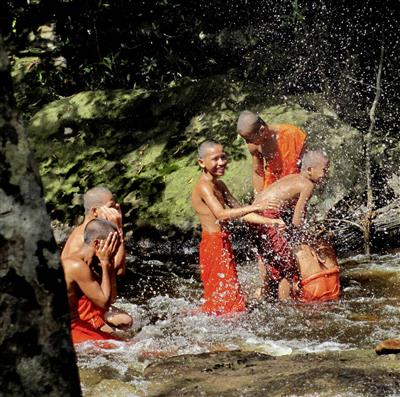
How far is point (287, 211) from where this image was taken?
7.94 m

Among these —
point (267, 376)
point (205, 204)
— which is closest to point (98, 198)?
point (205, 204)

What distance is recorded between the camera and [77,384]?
2.30m

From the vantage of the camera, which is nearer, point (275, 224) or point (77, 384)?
point (77, 384)

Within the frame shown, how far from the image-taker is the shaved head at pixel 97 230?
244 inches

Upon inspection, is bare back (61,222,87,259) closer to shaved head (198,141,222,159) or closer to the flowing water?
the flowing water

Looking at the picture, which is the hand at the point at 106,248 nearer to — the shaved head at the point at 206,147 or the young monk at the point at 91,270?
the young monk at the point at 91,270

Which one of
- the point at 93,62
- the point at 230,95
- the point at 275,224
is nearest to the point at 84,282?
the point at 275,224

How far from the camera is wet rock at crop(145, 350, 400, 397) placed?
445 cm

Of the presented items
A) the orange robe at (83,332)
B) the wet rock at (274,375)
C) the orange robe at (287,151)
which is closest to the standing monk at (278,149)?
the orange robe at (287,151)

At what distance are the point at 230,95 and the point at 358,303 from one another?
15.8ft

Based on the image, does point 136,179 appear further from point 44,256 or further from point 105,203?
point 44,256

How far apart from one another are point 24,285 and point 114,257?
437 cm

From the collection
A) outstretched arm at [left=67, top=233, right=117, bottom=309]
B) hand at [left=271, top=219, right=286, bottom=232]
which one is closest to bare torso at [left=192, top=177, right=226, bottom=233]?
hand at [left=271, top=219, right=286, bottom=232]

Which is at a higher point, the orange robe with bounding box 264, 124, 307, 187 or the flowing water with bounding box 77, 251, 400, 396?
the orange robe with bounding box 264, 124, 307, 187
